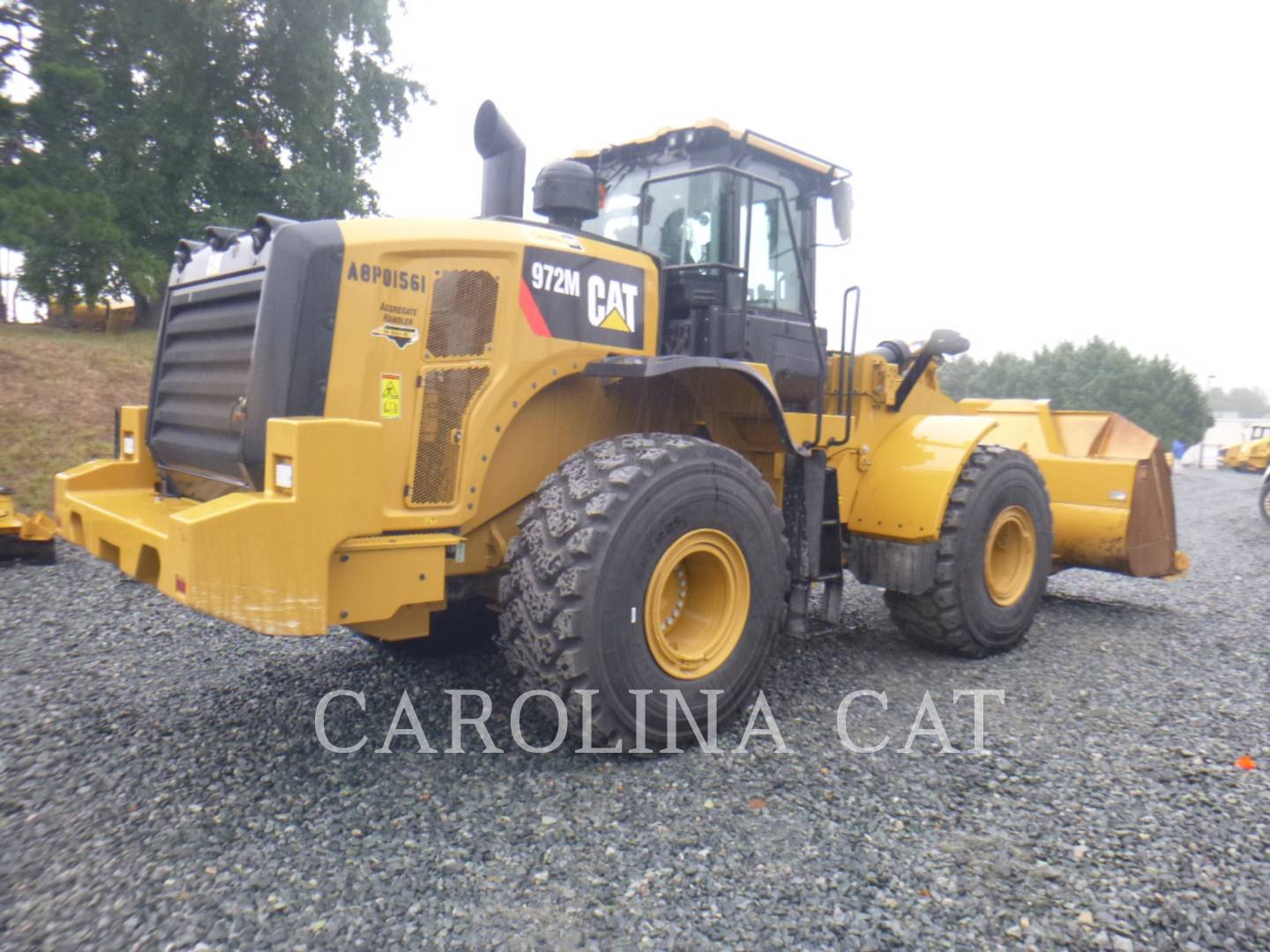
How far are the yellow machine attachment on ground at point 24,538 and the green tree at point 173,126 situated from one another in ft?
19.0

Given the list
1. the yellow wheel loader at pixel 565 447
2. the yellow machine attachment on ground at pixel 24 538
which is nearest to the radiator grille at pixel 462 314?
the yellow wheel loader at pixel 565 447

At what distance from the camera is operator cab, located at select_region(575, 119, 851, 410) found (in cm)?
431

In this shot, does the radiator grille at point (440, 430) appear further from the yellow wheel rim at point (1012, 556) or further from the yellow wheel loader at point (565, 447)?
the yellow wheel rim at point (1012, 556)

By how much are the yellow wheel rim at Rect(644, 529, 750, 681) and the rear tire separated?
1594 mm

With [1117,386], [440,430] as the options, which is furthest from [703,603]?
[1117,386]

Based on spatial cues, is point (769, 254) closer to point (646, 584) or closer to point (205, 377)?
point (646, 584)

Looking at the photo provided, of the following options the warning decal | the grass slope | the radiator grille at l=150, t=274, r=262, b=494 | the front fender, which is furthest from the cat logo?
the grass slope

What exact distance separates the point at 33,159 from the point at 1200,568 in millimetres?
14829

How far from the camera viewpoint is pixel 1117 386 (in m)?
51.8

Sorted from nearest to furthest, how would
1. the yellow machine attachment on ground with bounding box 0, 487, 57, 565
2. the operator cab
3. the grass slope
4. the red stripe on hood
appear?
the red stripe on hood
the operator cab
the yellow machine attachment on ground with bounding box 0, 487, 57, 565
the grass slope

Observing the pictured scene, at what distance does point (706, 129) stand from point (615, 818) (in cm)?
320

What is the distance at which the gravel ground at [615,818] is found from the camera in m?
2.47

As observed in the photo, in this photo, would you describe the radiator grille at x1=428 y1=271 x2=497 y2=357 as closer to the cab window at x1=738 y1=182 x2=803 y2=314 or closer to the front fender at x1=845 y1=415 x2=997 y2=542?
the cab window at x1=738 y1=182 x2=803 y2=314

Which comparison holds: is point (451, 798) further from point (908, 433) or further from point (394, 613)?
point (908, 433)
